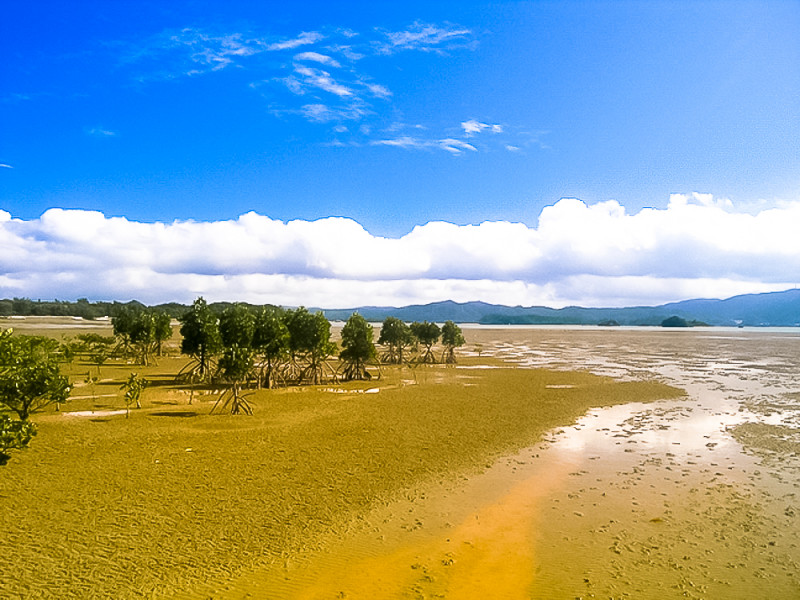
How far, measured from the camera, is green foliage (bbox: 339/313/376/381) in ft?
141

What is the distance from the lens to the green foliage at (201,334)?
114 feet

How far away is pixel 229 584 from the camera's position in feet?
32.4

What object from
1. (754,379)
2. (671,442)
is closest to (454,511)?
(671,442)

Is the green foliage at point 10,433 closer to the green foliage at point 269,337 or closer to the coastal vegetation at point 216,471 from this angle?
the coastal vegetation at point 216,471

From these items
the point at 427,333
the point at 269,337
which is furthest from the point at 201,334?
the point at 427,333

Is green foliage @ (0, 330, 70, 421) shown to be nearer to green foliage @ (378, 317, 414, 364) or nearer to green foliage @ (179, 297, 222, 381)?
green foliage @ (179, 297, 222, 381)

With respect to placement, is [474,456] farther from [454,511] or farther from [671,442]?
[671,442]

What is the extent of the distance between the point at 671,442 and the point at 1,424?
26.0m

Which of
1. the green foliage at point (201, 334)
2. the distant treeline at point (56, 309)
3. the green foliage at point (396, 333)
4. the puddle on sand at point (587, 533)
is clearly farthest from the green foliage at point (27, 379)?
the distant treeline at point (56, 309)

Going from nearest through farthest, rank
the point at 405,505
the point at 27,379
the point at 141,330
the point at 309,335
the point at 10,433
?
the point at 405,505 → the point at 10,433 → the point at 27,379 → the point at 309,335 → the point at 141,330

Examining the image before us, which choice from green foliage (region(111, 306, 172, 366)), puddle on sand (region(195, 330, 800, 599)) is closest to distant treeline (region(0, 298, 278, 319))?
green foliage (region(111, 306, 172, 366))

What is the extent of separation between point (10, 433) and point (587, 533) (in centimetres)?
1759

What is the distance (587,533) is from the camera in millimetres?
12711

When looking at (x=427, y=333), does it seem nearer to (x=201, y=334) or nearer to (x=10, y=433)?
(x=201, y=334)
